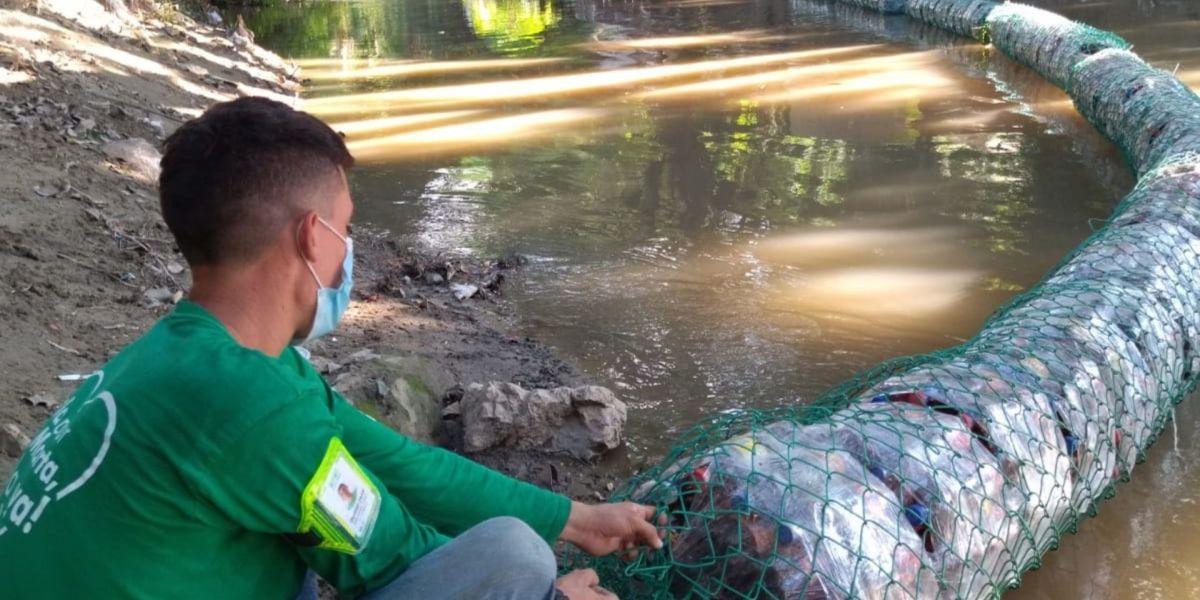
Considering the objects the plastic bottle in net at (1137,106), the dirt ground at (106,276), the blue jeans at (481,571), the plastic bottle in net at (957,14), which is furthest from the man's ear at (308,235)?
the plastic bottle in net at (957,14)

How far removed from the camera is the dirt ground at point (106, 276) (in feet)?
12.7

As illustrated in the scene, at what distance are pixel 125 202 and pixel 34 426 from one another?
2.75 m

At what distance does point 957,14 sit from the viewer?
550 inches

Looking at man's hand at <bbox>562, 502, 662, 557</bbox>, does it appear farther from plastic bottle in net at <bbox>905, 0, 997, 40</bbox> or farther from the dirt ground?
plastic bottle in net at <bbox>905, 0, 997, 40</bbox>

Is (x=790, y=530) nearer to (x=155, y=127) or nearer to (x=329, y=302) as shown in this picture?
(x=329, y=302)

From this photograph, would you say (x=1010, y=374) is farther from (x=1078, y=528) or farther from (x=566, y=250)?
(x=566, y=250)

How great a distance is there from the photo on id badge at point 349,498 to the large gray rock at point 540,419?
1987 millimetres

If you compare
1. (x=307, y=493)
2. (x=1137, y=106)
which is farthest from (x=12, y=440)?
(x=1137, y=106)

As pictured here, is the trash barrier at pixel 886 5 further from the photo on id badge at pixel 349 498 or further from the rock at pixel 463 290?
the photo on id badge at pixel 349 498

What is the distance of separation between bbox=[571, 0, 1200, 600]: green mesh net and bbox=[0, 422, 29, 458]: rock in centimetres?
164

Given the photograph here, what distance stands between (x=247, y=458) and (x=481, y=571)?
1.65 feet

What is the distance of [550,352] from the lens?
4891 mm

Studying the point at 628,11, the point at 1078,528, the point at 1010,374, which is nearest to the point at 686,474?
the point at 1010,374

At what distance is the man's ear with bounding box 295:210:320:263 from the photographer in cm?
189
